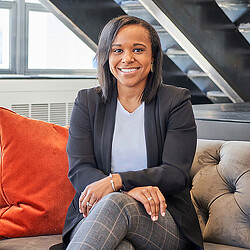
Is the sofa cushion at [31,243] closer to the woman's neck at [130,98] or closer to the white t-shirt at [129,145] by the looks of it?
the white t-shirt at [129,145]

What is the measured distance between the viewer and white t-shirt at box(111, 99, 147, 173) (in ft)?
6.40

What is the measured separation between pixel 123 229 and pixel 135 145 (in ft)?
1.28

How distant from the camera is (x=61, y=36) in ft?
14.6

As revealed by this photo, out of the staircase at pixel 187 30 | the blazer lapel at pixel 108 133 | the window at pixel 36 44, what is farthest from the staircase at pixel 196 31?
the blazer lapel at pixel 108 133

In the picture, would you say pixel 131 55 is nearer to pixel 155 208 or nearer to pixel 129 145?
pixel 129 145

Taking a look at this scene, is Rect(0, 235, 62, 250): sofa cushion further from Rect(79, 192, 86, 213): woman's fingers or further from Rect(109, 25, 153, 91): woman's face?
Rect(109, 25, 153, 91): woman's face

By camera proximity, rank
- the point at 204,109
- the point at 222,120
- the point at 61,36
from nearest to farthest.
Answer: the point at 222,120
the point at 204,109
the point at 61,36

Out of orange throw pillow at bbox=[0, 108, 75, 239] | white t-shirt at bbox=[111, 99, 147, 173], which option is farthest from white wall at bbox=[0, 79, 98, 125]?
white t-shirt at bbox=[111, 99, 147, 173]

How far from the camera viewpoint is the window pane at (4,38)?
406 cm

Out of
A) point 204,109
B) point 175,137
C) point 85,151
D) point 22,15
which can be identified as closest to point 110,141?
point 85,151

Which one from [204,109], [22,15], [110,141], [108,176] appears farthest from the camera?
[22,15]

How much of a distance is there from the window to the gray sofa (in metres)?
2.35

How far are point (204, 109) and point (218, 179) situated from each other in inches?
39.0

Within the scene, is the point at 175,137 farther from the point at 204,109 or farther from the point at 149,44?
the point at 204,109
